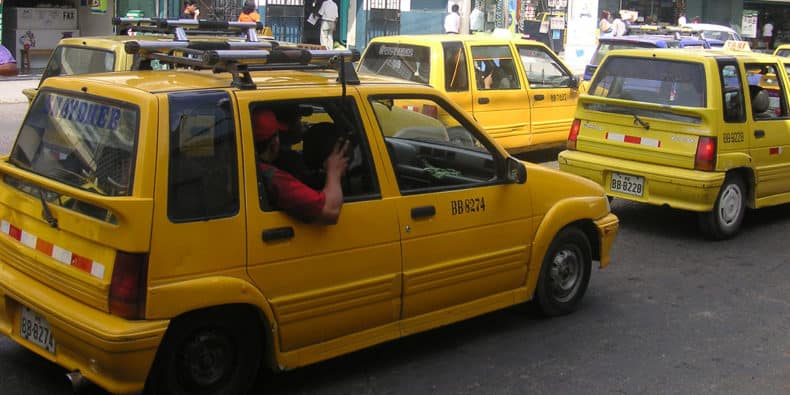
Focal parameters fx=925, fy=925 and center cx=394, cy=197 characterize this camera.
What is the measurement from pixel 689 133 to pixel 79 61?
5908 millimetres

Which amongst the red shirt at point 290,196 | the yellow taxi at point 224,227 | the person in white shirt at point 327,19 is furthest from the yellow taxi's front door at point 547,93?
the person in white shirt at point 327,19

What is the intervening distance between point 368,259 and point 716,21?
102 feet

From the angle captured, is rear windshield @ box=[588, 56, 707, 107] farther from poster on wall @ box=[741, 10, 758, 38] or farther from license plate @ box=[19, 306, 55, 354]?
poster on wall @ box=[741, 10, 758, 38]

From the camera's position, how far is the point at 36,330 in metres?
4.34

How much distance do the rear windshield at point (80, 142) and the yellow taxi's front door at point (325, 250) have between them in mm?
554

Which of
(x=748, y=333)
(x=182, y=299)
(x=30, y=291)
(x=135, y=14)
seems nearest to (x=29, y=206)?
(x=30, y=291)

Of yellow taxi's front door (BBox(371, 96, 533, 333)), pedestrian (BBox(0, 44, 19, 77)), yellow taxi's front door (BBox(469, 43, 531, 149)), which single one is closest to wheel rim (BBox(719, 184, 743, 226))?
yellow taxi's front door (BBox(469, 43, 531, 149))

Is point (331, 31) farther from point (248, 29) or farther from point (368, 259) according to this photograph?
point (368, 259)

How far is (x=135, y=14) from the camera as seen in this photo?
19.2 m

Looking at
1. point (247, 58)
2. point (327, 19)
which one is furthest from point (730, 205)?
point (327, 19)

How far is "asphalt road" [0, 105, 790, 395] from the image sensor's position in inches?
194

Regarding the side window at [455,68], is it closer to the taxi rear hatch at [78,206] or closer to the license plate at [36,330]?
the taxi rear hatch at [78,206]

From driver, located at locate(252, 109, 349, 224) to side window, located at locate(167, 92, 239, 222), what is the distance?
0.58ft

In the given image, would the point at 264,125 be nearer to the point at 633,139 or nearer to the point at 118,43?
the point at 633,139
